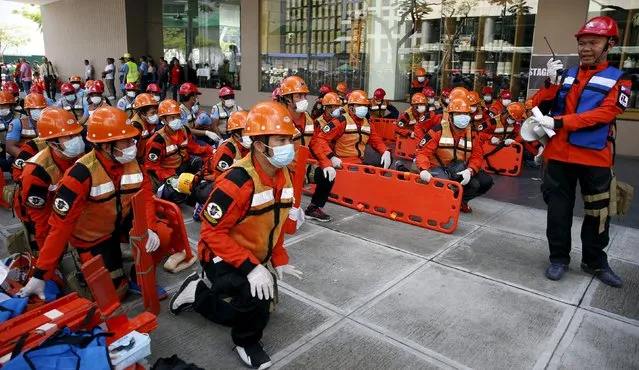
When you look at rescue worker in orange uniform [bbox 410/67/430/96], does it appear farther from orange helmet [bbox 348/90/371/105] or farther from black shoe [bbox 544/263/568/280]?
black shoe [bbox 544/263/568/280]

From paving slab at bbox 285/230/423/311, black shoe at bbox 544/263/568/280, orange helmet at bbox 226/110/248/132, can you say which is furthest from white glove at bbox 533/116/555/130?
orange helmet at bbox 226/110/248/132

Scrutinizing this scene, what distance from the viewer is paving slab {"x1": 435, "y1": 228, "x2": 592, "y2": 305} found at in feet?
13.9

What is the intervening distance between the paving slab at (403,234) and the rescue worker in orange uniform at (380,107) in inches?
266

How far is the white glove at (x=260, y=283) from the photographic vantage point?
275cm

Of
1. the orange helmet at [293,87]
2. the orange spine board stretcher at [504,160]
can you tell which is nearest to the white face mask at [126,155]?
the orange helmet at [293,87]

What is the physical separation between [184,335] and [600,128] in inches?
147

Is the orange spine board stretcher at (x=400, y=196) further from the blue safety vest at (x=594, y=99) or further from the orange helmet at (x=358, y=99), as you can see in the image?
the blue safety vest at (x=594, y=99)

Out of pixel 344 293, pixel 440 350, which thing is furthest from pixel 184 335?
pixel 440 350

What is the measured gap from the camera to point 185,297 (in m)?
3.47

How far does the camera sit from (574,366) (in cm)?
309

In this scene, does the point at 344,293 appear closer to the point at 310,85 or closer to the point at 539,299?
the point at 539,299

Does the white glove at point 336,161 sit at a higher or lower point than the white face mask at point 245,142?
lower

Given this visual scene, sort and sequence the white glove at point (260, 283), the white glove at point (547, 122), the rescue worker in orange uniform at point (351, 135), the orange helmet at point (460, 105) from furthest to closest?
the rescue worker in orange uniform at point (351, 135) → the orange helmet at point (460, 105) → the white glove at point (547, 122) → the white glove at point (260, 283)

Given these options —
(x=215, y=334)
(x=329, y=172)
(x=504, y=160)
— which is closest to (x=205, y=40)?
(x=504, y=160)
